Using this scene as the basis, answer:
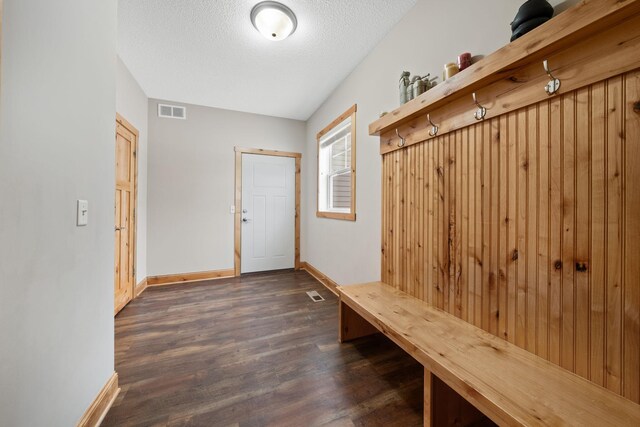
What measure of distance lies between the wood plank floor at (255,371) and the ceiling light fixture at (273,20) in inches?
103

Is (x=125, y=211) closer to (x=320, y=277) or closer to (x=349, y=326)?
(x=320, y=277)

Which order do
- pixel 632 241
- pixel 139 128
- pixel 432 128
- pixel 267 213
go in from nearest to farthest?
pixel 632 241 < pixel 432 128 < pixel 139 128 < pixel 267 213

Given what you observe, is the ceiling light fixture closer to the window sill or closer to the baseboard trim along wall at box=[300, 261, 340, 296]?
the window sill

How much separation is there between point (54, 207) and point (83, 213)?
187 millimetres

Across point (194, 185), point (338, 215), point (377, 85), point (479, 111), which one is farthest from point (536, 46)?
point (194, 185)

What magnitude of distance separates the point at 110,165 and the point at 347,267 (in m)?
2.32

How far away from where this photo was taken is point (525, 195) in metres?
1.09

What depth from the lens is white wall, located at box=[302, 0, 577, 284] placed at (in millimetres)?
1377

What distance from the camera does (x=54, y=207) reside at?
0.95 metres

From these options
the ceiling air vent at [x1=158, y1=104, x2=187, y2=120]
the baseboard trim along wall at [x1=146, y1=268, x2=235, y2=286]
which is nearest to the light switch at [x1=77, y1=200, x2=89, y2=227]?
the baseboard trim along wall at [x1=146, y1=268, x2=235, y2=286]

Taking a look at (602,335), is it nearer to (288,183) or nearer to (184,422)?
(184,422)

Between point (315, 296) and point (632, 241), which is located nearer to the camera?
point (632, 241)

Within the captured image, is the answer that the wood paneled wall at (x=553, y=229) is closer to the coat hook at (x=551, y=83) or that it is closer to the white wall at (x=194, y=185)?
the coat hook at (x=551, y=83)

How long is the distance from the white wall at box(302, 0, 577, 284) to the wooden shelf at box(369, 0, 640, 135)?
0.28m
